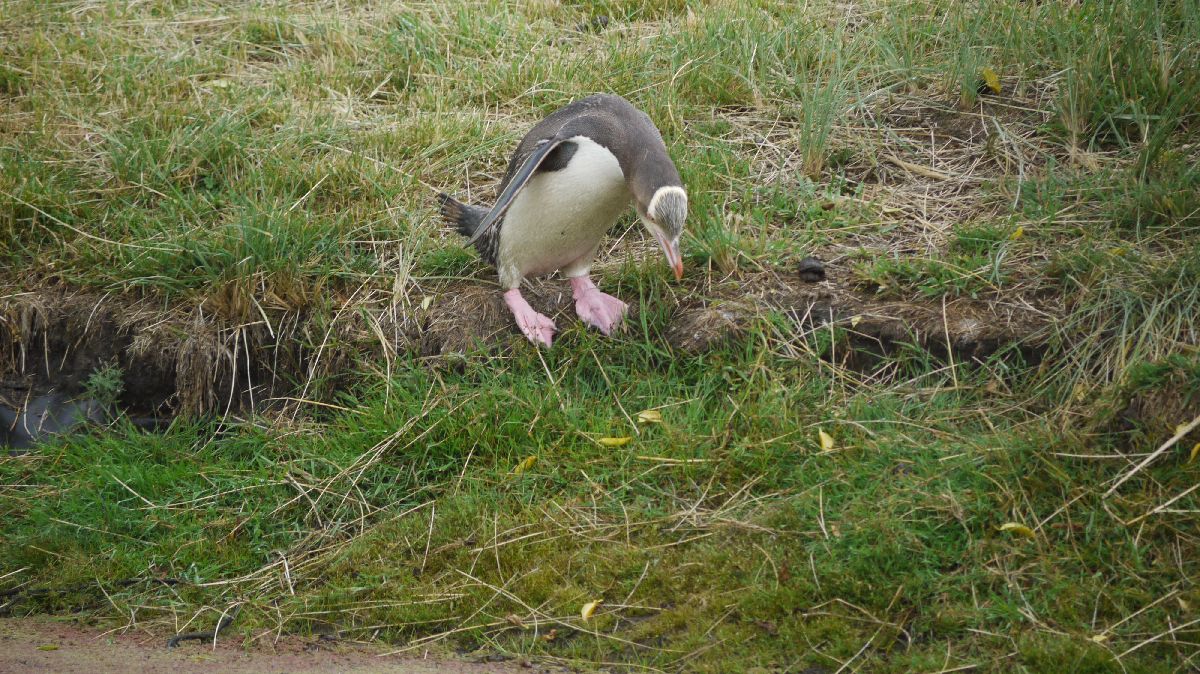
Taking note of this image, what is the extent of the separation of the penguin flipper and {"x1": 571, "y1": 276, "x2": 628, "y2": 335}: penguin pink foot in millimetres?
459

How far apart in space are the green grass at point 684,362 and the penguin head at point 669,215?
305mm

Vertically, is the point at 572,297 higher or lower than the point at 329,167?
lower

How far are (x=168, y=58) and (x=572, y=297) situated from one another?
10.0ft

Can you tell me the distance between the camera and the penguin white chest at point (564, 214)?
3.97 meters

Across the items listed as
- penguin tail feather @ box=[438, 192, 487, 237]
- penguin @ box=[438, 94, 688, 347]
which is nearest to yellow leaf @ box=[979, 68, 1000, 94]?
penguin @ box=[438, 94, 688, 347]

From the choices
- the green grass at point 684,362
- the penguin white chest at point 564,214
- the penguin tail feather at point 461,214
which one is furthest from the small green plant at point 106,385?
the penguin white chest at point 564,214

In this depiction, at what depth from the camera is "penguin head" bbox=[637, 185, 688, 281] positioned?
3.73 metres

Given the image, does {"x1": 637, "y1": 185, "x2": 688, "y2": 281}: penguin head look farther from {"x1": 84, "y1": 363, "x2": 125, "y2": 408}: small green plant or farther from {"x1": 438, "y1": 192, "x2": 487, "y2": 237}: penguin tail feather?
{"x1": 84, "y1": 363, "x2": 125, "y2": 408}: small green plant

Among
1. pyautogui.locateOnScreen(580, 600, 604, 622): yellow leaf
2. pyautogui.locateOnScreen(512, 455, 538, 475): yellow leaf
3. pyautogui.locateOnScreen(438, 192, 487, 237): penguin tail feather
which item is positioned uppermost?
pyautogui.locateOnScreen(438, 192, 487, 237): penguin tail feather

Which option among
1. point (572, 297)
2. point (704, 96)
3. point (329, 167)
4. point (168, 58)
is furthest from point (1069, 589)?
point (168, 58)

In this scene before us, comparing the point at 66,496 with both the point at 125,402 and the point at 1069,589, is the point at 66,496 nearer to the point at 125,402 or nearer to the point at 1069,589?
the point at 125,402

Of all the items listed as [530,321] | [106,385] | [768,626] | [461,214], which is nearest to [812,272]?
[530,321]

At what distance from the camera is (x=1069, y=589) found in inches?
113

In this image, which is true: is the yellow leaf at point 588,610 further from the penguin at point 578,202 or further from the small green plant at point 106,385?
the small green plant at point 106,385
